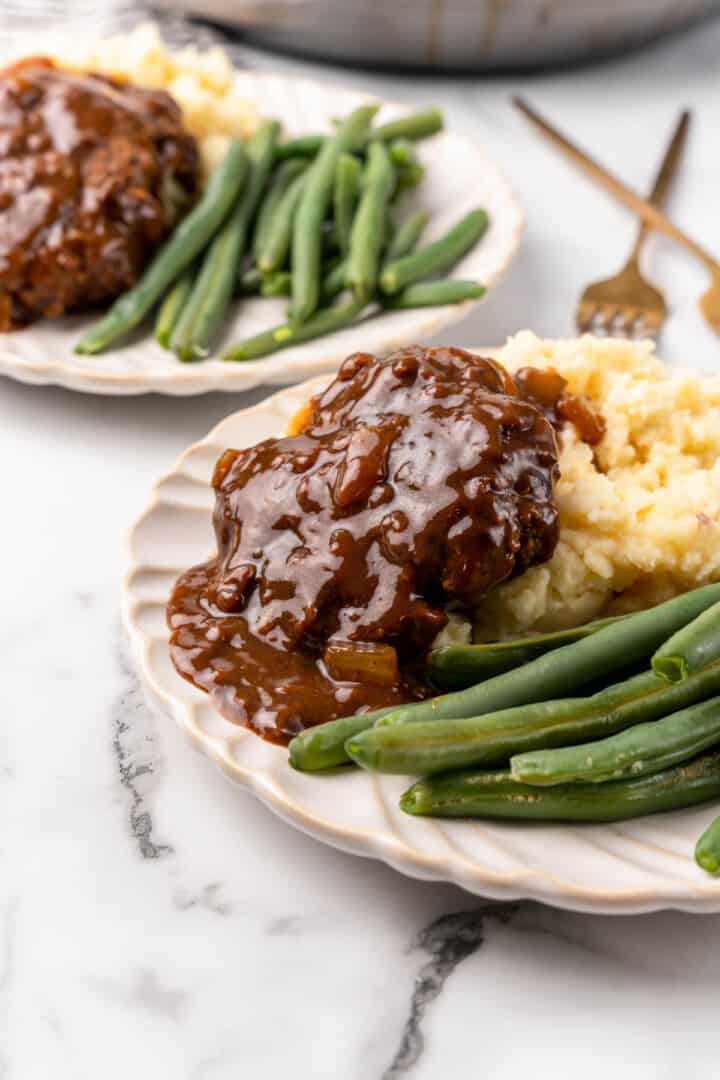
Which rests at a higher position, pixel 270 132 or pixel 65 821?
pixel 270 132

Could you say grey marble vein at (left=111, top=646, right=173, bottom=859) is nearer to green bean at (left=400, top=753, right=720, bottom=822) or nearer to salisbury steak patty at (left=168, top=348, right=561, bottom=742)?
salisbury steak patty at (left=168, top=348, right=561, bottom=742)

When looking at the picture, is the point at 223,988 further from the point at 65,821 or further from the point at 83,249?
the point at 83,249

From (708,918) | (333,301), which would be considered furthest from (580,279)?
(708,918)

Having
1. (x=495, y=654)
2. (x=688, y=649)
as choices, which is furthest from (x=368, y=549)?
(x=688, y=649)

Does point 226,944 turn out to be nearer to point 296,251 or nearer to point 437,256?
point 296,251

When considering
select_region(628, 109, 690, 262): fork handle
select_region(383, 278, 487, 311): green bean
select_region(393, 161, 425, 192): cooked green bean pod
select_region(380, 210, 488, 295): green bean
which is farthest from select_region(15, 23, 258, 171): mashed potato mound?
select_region(628, 109, 690, 262): fork handle

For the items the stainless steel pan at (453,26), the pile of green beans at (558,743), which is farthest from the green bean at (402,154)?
the pile of green beans at (558,743)
